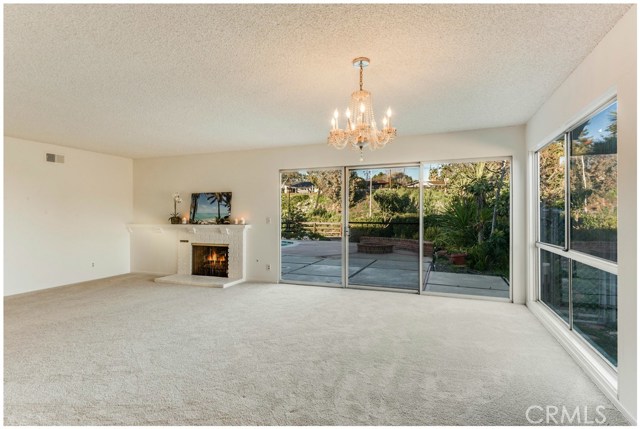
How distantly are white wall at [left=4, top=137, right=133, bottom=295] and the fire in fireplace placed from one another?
1.72 meters

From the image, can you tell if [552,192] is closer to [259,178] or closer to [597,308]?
[597,308]

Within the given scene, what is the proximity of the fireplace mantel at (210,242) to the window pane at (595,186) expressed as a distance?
16.3ft

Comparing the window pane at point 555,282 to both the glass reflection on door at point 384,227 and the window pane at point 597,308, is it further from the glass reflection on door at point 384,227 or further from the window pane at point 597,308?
the glass reflection on door at point 384,227

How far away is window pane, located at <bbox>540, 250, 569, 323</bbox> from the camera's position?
358cm

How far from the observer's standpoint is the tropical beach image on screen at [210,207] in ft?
21.9

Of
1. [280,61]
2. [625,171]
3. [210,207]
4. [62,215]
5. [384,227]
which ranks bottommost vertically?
[384,227]

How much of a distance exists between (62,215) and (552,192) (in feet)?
24.8

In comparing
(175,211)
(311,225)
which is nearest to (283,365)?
(311,225)

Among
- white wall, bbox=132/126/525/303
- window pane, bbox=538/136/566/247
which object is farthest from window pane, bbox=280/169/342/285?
window pane, bbox=538/136/566/247

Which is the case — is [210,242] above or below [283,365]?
above

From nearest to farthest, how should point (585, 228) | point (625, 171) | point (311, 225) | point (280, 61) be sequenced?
point (625, 171), point (280, 61), point (585, 228), point (311, 225)

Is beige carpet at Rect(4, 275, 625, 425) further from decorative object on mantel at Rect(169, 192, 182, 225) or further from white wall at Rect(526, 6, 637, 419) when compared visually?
decorative object on mantel at Rect(169, 192, 182, 225)

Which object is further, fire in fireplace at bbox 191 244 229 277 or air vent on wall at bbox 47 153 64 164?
fire in fireplace at bbox 191 244 229 277

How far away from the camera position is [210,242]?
668cm
